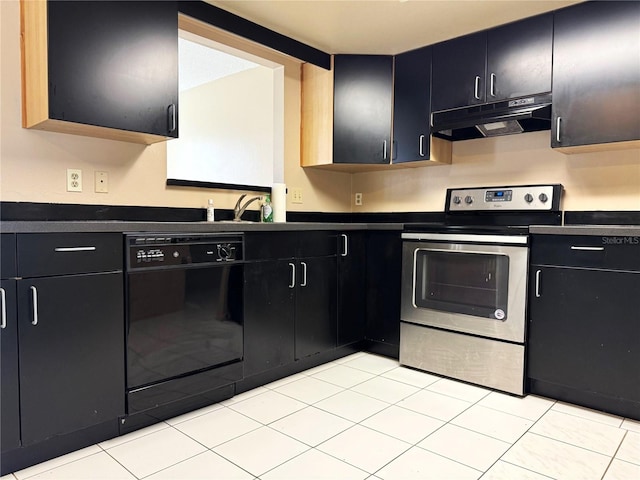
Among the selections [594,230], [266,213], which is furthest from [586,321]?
[266,213]

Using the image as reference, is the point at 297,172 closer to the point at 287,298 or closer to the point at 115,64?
the point at 287,298

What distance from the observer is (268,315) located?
2551 millimetres

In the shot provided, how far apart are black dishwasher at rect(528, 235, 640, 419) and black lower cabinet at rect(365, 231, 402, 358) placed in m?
0.88

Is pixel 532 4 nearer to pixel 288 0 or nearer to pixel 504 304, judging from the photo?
pixel 288 0

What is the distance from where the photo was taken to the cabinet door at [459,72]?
286 cm

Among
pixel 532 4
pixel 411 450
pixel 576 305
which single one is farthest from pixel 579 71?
pixel 411 450

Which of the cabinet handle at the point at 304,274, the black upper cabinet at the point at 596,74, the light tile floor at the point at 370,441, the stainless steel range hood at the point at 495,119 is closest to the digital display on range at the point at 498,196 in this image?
the stainless steel range hood at the point at 495,119

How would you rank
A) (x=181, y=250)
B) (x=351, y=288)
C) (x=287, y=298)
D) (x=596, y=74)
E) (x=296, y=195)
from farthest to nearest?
(x=296, y=195)
(x=351, y=288)
(x=287, y=298)
(x=596, y=74)
(x=181, y=250)

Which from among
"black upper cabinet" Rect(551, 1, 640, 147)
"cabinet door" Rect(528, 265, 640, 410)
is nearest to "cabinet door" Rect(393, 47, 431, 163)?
"black upper cabinet" Rect(551, 1, 640, 147)

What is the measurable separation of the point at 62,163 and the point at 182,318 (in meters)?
0.95

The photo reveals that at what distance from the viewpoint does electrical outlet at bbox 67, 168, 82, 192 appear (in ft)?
7.11

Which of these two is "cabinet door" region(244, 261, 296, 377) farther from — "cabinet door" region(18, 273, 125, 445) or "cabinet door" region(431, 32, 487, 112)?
"cabinet door" region(431, 32, 487, 112)

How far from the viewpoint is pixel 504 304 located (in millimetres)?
2523

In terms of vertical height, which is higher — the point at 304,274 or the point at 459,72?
the point at 459,72
